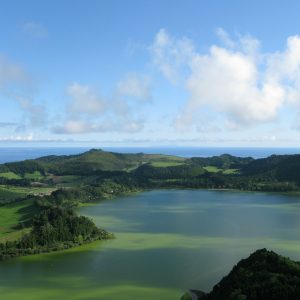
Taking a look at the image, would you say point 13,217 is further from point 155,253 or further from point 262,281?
point 262,281

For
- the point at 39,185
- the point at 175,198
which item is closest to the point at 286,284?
the point at 175,198

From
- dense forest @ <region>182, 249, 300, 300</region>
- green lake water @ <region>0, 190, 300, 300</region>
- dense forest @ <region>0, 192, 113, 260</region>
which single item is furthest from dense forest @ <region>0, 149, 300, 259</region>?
dense forest @ <region>182, 249, 300, 300</region>

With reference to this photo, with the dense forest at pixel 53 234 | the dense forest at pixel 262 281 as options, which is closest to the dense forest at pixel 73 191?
the dense forest at pixel 53 234

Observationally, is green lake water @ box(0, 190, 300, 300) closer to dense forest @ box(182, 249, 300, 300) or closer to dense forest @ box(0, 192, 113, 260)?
dense forest @ box(0, 192, 113, 260)

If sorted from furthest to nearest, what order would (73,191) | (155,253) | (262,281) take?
1. (73,191)
2. (155,253)
3. (262,281)

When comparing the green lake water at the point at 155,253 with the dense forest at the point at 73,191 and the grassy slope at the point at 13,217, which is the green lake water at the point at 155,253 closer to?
the dense forest at the point at 73,191

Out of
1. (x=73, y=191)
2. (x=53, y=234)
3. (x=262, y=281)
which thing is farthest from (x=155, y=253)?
(x=73, y=191)

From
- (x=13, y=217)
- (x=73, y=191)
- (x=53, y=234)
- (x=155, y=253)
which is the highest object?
(x=73, y=191)

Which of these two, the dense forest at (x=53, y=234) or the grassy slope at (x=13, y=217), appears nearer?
the dense forest at (x=53, y=234)
